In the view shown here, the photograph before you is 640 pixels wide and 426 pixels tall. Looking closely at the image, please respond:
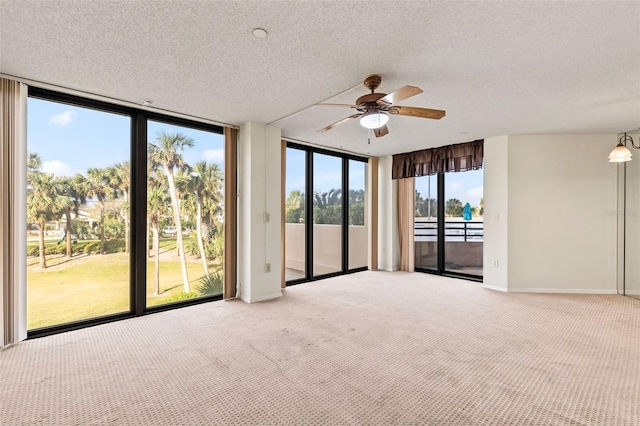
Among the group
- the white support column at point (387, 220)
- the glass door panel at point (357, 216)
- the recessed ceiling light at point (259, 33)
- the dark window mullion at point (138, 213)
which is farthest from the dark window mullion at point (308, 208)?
the recessed ceiling light at point (259, 33)

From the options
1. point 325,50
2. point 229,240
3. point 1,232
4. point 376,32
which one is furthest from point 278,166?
point 1,232

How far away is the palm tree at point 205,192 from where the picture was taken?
4031 millimetres

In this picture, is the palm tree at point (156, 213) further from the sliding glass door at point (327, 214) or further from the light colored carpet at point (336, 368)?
the sliding glass door at point (327, 214)

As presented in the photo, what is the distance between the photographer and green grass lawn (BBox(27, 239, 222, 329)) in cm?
301

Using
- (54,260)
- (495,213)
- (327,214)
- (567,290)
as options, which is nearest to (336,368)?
(54,260)

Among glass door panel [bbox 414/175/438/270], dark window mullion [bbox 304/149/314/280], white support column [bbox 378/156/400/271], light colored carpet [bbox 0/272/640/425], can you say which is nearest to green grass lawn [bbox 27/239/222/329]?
light colored carpet [bbox 0/272/640/425]

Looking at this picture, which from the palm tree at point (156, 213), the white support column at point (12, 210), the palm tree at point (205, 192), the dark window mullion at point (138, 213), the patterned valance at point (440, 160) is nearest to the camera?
the white support column at point (12, 210)

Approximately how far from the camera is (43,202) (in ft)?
9.92

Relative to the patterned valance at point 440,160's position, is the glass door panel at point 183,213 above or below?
below

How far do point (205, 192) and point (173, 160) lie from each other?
57 cm

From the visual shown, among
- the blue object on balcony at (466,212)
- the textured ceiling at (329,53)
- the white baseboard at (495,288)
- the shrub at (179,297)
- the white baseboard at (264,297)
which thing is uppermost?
the textured ceiling at (329,53)

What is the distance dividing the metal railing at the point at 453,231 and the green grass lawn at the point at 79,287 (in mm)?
4751

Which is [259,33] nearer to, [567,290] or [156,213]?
[156,213]

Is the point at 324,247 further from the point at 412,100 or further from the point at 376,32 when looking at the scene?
the point at 376,32
